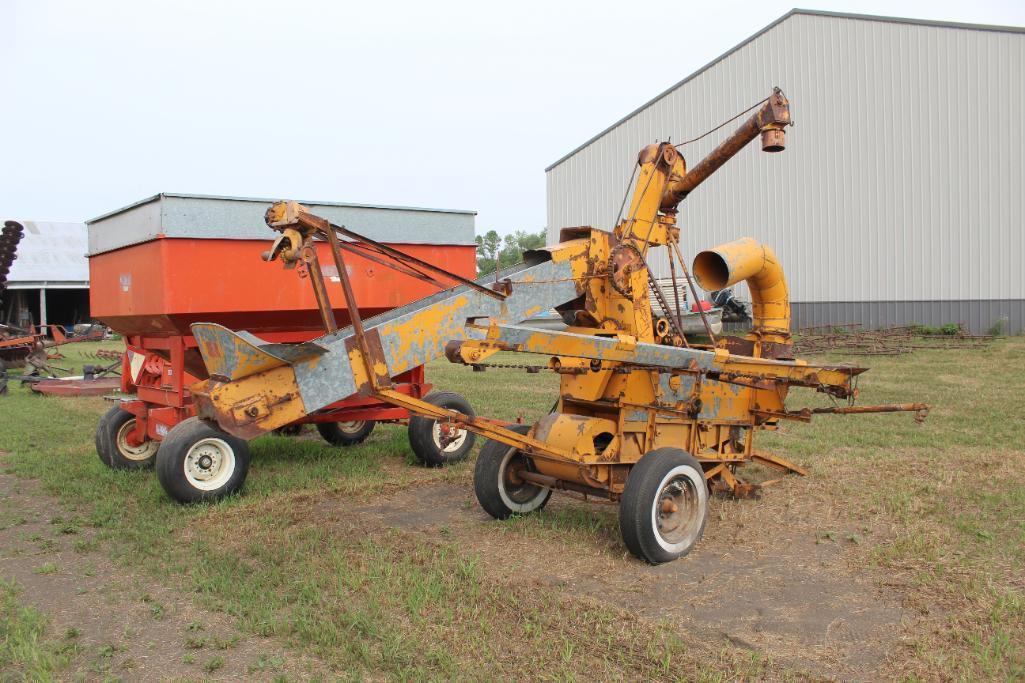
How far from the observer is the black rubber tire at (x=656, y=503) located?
194 inches

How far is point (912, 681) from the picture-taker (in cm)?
345

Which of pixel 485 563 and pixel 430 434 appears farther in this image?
pixel 430 434

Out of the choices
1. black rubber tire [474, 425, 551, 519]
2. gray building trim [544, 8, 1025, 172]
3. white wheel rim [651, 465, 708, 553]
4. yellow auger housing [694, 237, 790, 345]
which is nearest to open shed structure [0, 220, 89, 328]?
gray building trim [544, 8, 1025, 172]

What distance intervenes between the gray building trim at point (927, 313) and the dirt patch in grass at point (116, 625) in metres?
21.1

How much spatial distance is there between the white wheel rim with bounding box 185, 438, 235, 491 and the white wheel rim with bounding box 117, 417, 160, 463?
6.06 feet

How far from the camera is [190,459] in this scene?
21.3ft

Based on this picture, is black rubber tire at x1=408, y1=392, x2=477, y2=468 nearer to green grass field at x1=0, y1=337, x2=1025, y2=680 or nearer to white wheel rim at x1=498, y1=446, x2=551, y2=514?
green grass field at x1=0, y1=337, x2=1025, y2=680

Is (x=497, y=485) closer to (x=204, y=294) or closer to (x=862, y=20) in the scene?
(x=204, y=294)

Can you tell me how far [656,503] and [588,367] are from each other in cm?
95

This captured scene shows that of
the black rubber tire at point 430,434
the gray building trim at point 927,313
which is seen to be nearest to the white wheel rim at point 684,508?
the black rubber tire at point 430,434

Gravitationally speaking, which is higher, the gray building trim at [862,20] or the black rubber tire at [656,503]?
the gray building trim at [862,20]

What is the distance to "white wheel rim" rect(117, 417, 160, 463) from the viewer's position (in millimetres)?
8039

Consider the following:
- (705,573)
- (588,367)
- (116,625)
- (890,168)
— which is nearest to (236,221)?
(588,367)

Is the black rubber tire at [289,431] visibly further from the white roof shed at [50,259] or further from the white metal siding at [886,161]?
the white roof shed at [50,259]
